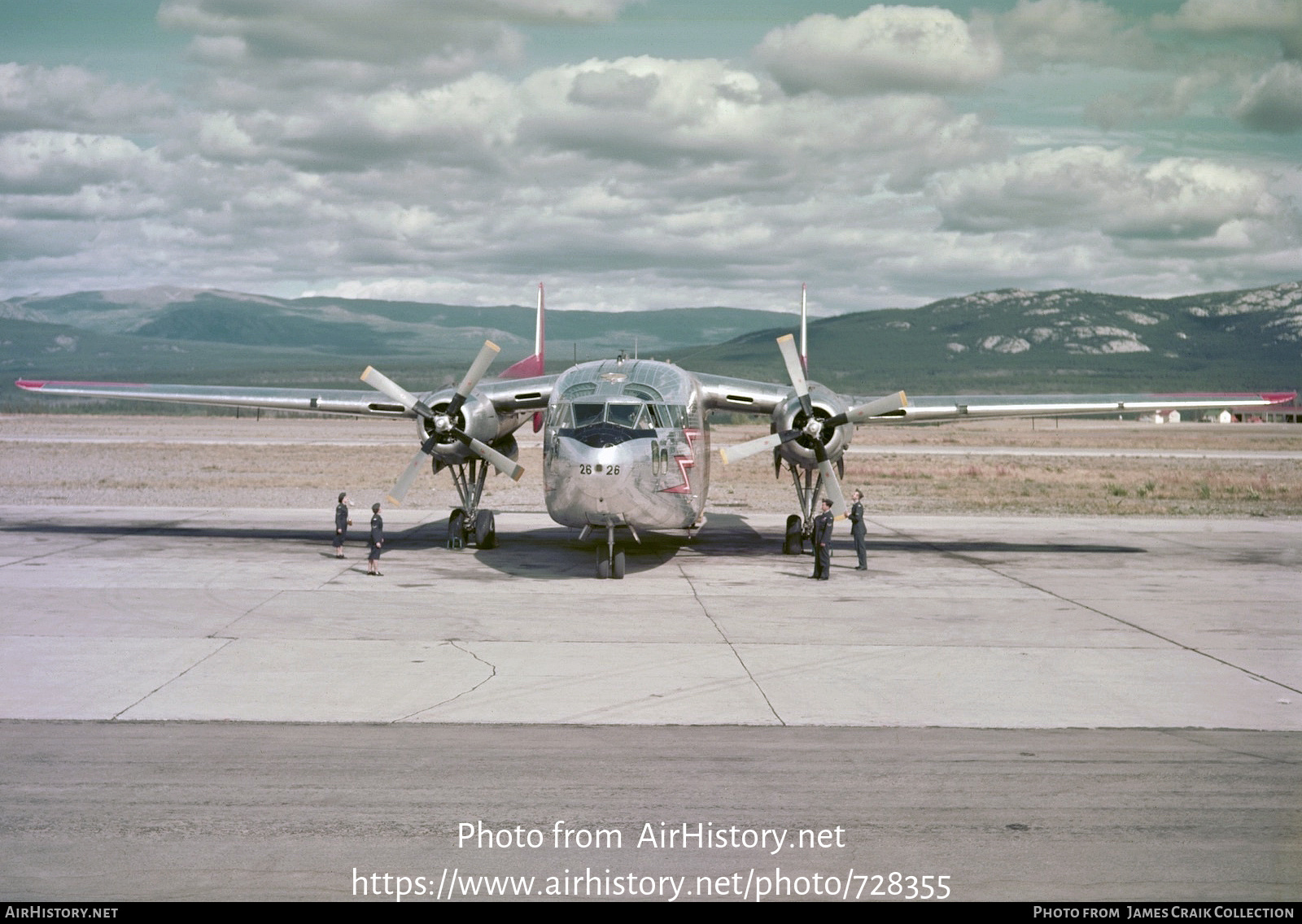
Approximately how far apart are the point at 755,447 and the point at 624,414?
3771 mm

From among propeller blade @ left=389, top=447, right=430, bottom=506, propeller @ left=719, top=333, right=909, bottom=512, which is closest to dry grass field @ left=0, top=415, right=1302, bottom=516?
propeller blade @ left=389, top=447, right=430, bottom=506

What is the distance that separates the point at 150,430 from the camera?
100 meters

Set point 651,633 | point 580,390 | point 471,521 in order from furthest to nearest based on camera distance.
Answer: point 471,521, point 580,390, point 651,633

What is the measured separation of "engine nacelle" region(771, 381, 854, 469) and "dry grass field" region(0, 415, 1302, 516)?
531 inches

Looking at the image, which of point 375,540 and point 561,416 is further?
point 561,416

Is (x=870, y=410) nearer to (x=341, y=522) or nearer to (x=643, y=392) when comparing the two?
(x=643, y=392)

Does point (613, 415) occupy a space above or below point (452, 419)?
above

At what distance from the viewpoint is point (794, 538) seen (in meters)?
28.5

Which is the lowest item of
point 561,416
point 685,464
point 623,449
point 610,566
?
point 610,566

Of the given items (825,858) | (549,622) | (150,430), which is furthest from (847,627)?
(150,430)

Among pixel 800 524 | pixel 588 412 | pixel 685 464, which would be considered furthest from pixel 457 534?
pixel 800 524

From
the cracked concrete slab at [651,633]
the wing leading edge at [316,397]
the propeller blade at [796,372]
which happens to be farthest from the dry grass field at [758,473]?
the propeller blade at [796,372]
